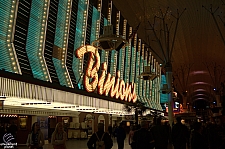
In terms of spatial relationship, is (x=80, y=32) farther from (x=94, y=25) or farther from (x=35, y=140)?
(x=35, y=140)

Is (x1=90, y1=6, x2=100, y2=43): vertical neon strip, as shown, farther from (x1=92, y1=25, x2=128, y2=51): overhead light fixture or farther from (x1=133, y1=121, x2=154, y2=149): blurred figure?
(x1=133, y1=121, x2=154, y2=149): blurred figure

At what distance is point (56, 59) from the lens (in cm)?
1227

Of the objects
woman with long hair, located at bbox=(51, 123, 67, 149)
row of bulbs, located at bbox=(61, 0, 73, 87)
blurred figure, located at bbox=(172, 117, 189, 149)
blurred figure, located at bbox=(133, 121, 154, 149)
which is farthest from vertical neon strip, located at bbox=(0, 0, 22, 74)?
blurred figure, located at bbox=(172, 117, 189, 149)

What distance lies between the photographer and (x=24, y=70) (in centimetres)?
943

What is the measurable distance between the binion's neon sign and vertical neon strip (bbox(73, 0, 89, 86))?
557mm

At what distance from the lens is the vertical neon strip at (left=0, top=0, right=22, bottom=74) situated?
8.81 meters

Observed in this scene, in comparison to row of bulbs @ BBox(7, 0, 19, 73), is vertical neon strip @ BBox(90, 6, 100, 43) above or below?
above

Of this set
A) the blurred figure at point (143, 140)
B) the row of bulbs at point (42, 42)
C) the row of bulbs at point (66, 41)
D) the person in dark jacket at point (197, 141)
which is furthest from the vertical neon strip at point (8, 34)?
the person in dark jacket at point (197, 141)

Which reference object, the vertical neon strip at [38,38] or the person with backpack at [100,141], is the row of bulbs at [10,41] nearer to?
the vertical neon strip at [38,38]

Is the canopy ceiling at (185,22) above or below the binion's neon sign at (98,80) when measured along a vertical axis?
above

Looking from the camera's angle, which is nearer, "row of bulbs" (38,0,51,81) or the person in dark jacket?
the person in dark jacket

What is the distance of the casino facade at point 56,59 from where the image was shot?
8.95 meters

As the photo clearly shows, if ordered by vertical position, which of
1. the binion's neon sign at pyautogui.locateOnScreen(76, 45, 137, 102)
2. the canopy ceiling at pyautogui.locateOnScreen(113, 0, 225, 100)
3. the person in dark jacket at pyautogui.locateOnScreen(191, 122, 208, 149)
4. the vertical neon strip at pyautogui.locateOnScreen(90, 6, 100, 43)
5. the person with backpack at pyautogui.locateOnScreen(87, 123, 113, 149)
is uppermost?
the canopy ceiling at pyautogui.locateOnScreen(113, 0, 225, 100)

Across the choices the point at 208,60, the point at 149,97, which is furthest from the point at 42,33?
the point at 208,60
